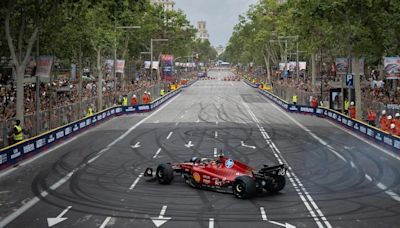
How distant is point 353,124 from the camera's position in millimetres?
38406

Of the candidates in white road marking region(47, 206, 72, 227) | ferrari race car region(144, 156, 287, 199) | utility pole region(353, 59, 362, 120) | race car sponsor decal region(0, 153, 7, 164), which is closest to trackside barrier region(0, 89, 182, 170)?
race car sponsor decal region(0, 153, 7, 164)

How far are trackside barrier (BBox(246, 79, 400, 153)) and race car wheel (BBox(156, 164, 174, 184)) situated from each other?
13.7 meters

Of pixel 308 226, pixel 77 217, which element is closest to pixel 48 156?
pixel 77 217

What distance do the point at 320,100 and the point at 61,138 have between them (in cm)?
2996

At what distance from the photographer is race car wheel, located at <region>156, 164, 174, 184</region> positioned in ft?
68.5

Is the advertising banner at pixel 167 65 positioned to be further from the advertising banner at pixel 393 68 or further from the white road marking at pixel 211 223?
the white road marking at pixel 211 223

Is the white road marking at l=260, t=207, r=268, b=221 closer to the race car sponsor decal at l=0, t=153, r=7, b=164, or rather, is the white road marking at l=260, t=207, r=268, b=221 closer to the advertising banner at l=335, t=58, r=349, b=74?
the race car sponsor decal at l=0, t=153, r=7, b=164

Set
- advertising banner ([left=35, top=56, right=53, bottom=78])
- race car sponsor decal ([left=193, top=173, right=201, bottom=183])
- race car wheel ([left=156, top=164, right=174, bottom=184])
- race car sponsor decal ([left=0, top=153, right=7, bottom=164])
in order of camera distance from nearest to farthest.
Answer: race car sponsor decal ([left=193, top=173, right=201, bottom=183]) → race car wheel ([left=156, top=164, right=174, bottom=184]) → race car sponsor decal ([left=0, top=153, right=7, bottom=164]) → advertising banner ([left=35, top=56, right=53, bottom=78])

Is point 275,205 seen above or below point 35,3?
below

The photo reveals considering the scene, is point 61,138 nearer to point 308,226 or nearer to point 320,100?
point 308,226

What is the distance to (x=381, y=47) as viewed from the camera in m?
49.2

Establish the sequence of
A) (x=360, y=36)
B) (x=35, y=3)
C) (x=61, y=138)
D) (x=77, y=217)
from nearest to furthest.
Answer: (x=77, y=217) < (x=35, y=3) < (x=61, y=138) < (x=360, y=36)

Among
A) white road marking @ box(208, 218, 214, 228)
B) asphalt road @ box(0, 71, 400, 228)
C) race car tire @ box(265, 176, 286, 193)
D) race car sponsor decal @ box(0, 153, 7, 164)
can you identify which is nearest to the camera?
white road marking @ box(208, 218, 214, 228)

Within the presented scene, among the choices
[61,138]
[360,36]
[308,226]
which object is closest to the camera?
[308,226]
